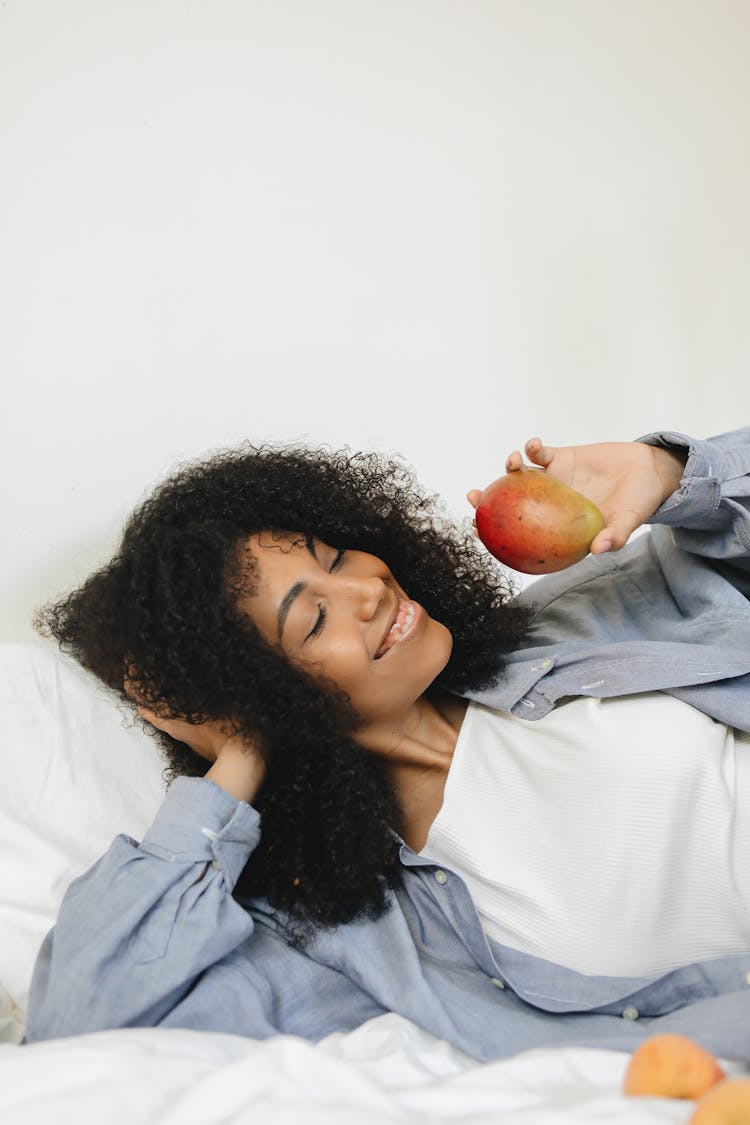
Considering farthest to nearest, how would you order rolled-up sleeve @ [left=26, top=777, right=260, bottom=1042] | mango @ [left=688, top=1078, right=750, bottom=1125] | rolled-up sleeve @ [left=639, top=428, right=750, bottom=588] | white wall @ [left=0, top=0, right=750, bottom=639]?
1. white wall @ [left=0, top=0, right=750, bottom=639]
2. rolled-up sleeve @ [left=639, top=428, right=750, bottom=588]
3. rolled-up sleeve @ [left=26, top=777, right=260, bottom=1042]
4. mango @ [left=688, top=1078, right=750, bottom=1125]

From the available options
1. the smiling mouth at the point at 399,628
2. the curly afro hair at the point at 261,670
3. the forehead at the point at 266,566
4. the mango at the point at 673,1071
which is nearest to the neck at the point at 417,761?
the curly afro hair at the point at 261,670

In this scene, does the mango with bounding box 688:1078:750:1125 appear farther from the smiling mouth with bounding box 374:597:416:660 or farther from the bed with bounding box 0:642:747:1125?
the smiling mouth with bounding box 374:597:416:660

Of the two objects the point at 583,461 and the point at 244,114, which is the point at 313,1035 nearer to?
the point at 583,461

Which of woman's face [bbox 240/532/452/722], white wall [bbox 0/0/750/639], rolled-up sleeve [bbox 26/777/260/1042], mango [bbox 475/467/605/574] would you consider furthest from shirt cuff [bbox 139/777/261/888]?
white wall [bbox 0/0/750/639]

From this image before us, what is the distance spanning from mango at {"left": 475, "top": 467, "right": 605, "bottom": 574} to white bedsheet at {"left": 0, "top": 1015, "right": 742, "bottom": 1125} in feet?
2.00

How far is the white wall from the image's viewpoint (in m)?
1.69

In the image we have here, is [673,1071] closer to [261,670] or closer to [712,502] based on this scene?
[261,670]

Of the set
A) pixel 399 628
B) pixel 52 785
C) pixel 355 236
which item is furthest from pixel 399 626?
pixel 355 236

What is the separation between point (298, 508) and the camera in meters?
1.55

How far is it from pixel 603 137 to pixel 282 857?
1736 millimetres

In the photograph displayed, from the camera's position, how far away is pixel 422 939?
4.69ft

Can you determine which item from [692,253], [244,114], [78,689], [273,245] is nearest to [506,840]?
[78,689]

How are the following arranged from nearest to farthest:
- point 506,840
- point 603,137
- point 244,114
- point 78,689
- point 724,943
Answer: point 724,943, point 506,840, point 78,689, point 244,114, point 603,137

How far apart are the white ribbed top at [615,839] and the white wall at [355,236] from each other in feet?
2.71
